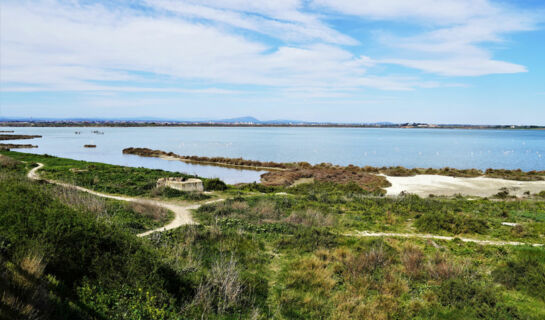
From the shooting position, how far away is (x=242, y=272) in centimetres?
1086

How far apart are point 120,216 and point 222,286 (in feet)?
32.4

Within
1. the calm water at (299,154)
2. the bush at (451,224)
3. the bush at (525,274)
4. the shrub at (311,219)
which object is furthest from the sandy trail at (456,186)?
the bush at (525,274)

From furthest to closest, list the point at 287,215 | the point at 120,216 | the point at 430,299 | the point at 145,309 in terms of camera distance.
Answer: the point at 287,215 < the point at 120,216 < the point at 430,299 < the point at 145,309

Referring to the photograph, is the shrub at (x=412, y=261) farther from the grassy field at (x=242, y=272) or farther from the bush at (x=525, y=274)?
the bush at (x=525, y=274)

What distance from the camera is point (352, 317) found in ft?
28.0

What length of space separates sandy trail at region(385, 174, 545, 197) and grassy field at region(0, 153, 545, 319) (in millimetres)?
21094

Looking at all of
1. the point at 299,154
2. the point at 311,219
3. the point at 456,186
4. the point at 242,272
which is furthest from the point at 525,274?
the point at 299,154

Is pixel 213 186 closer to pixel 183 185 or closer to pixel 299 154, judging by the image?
pixel 183 185

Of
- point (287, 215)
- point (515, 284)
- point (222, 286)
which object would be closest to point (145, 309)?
point (222, 286)

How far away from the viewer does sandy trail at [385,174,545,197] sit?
3706 centimetres

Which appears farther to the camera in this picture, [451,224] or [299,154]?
[299,154]

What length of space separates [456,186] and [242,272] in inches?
1524

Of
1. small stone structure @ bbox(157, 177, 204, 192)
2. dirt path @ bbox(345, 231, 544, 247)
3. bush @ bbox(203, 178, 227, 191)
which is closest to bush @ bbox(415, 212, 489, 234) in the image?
dirt path @ bbox(345, 231, 544, 247)

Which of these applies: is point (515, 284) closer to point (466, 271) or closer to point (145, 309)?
point (466, 271)
